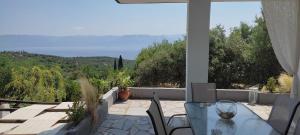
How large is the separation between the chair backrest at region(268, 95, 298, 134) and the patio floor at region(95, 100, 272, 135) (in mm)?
2117

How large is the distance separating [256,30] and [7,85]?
25.0ft

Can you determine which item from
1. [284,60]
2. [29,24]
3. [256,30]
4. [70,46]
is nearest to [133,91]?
[284,60]

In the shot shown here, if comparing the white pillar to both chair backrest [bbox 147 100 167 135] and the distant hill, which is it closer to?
chair backrest [bbox 147 100 167 135]

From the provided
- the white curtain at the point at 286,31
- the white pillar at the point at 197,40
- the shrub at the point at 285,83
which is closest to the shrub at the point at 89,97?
the white pillar at the point at 197,40

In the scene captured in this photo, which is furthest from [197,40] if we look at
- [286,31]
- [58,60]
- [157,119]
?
[58,60]

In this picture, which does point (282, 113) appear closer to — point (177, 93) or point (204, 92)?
point (204, 92)

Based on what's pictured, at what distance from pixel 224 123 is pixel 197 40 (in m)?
2.68

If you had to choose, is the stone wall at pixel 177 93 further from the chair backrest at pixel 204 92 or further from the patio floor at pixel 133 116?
the chair backrest at pixel 204 92

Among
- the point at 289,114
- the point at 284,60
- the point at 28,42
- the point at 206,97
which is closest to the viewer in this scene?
the point at 289,114

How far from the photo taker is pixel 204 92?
5.05 m

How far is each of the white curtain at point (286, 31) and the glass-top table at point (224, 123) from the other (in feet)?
5.09

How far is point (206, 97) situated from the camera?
16.5ft

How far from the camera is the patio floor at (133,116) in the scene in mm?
5418

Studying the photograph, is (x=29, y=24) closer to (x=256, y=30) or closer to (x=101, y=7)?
(x=101, y=7)
